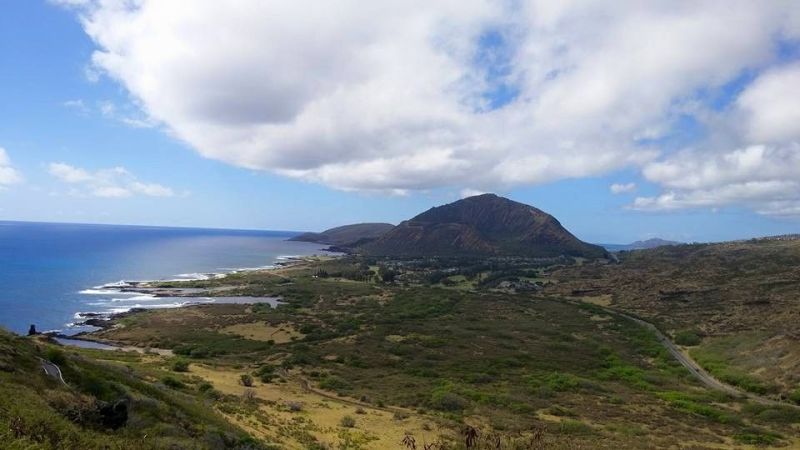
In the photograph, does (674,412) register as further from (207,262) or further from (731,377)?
(207,262)

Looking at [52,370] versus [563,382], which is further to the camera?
[563,382]

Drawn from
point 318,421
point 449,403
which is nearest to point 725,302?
point 449,403

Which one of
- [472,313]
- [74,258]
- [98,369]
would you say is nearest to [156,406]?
[98,369]

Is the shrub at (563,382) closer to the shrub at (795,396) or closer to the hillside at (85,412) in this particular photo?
the shrub at (795,396)

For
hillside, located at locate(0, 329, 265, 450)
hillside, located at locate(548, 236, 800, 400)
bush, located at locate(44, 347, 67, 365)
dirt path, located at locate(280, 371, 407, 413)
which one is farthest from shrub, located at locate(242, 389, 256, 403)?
hillside, located at locate(548, 236, 800, 400)

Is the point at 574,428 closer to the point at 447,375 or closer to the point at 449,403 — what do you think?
the point at 449,403

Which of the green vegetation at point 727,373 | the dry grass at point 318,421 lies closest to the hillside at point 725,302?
the green vegetation at point 727,373
